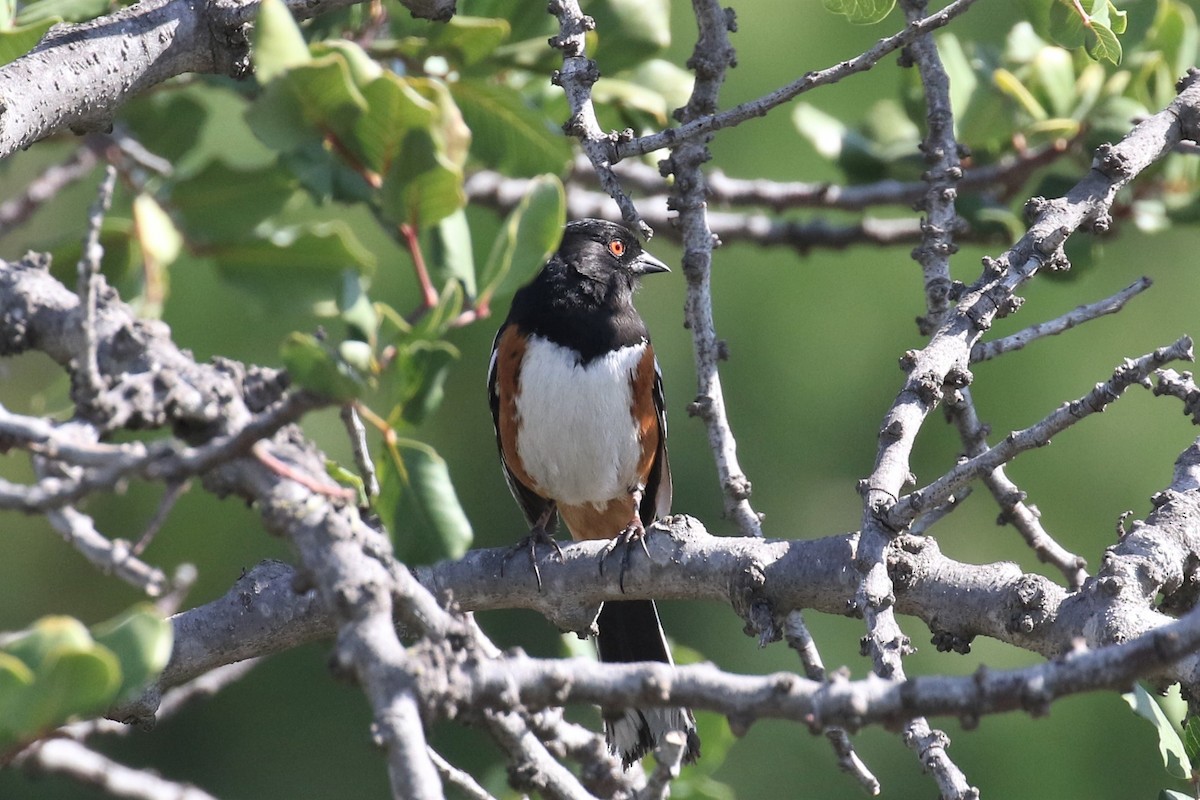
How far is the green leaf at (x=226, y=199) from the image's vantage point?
2693 mm

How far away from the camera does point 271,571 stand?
105 inches

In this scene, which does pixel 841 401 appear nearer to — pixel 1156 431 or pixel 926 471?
pixel 926 471

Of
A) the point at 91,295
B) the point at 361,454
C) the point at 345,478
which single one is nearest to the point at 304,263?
the point at 345,478

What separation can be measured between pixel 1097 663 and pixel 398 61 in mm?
2472

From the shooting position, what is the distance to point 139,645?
1.43m

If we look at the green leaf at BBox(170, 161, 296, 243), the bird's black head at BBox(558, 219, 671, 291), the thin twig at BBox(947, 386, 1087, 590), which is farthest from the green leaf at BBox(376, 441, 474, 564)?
the bird's black head at BBox(558, 219, 671, 291)

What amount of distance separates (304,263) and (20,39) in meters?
0.65

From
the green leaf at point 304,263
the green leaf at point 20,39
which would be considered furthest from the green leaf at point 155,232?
the green leaf at point 20,39

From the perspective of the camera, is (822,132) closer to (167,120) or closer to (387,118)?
(167,120)

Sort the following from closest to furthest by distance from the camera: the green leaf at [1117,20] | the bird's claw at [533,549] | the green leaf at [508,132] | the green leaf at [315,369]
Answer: the green leaf at [315,369]
the green leaf at [1117,20]
the bird's claw at [533,549]
the green leaf at [508,132]

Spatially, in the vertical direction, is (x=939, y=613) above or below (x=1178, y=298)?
above

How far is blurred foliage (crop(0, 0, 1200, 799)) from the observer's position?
1821 millimetres

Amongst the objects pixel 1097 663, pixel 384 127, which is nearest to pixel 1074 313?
pixel 1097 663

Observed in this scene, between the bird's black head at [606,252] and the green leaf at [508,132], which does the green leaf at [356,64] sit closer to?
the green leaf at [508,132]
